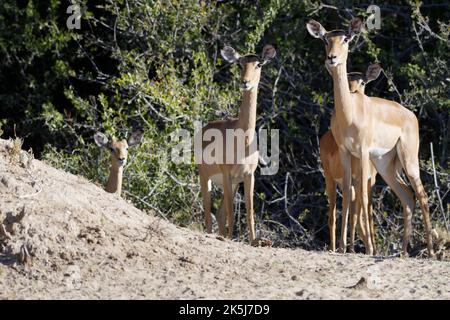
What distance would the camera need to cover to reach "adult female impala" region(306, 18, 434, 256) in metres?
10.2

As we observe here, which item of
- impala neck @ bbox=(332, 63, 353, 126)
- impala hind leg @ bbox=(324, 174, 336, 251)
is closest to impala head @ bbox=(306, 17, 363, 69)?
impala neck @ bbox=(332, 63, 353, 126)

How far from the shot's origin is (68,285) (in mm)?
7039

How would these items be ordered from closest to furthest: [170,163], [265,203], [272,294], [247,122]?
[272,294] → [247,122] → [170,163] → [265,203]

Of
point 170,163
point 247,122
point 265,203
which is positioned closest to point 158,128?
point 170,163

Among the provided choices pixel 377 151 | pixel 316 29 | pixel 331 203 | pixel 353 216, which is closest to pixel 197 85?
pixel 316 29

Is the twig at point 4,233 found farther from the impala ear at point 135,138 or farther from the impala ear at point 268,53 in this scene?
the impala ear at point 268,53

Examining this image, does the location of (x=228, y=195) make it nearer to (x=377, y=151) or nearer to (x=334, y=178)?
(x=334, y=178)

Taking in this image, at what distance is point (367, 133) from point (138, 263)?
12.1 ft

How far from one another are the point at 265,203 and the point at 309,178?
78 centimetres

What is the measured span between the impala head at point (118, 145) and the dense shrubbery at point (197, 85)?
726mm

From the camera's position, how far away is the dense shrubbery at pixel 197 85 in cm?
1242

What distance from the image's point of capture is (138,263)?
7473mm

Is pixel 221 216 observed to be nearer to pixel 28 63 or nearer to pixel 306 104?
pixel 306 104

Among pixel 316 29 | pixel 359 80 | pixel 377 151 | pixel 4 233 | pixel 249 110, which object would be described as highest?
pixel 316 29
